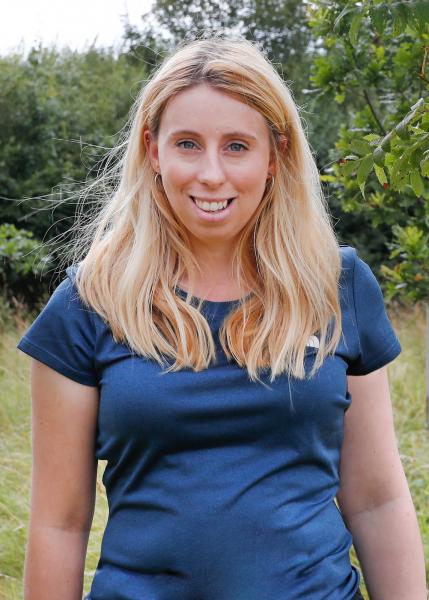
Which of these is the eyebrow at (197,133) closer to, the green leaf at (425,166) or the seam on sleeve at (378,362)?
the green leaf at (425,166)

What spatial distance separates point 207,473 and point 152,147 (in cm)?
71

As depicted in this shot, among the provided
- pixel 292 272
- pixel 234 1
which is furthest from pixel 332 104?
pixel 292 272

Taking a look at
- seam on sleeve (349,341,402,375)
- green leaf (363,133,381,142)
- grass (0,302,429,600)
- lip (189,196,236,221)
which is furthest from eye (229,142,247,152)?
grass (0,302,429,600)

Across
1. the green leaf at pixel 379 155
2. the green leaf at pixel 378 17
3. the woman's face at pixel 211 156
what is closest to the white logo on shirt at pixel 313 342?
the woman's face at pixel 211 156

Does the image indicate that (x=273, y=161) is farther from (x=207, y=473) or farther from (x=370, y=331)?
(x=207, y=473)

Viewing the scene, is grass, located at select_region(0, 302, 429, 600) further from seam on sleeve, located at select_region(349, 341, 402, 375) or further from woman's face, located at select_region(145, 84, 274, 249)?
woman's face, located at select_region(145, 84, 274, 249)

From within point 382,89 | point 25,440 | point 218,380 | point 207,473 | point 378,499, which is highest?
point 382,89

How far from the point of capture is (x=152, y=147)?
80.4 inches

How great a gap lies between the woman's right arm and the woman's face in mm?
430

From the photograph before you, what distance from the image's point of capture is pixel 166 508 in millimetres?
1796

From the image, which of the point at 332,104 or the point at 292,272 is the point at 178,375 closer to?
the point at 292,272

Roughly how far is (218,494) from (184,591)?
7.5 inches

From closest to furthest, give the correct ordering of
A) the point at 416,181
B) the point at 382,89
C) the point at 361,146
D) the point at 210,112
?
the point at 361,146
the point at 416,181
the point at 210,112
the point at 382,89

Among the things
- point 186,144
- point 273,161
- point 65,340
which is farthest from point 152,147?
point 65,340
